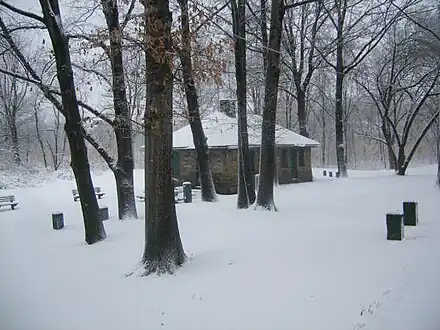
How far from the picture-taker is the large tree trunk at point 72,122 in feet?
26.2

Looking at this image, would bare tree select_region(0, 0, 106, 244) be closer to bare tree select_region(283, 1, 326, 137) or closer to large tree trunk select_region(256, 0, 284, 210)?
large tree trunk select_region(256, 0, 284, 210)

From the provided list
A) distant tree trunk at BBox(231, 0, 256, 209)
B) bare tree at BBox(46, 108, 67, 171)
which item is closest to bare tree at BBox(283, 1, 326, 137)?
distant tree trunk at BBox(231, 0, 256, 209)

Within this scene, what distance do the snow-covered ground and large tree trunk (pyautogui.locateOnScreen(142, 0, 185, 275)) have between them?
0.33m

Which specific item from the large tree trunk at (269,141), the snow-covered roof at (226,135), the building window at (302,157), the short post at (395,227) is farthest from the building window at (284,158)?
the short post at (395,227)

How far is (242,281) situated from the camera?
5145 millimetres

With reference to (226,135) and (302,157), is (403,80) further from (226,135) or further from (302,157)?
(226,135)

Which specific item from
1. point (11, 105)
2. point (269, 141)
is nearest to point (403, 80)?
point (269, 141)

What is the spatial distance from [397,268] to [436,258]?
75cm

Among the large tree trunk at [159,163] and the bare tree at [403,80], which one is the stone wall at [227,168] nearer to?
the bare tree at [403,80]

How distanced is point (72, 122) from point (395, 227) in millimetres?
6700

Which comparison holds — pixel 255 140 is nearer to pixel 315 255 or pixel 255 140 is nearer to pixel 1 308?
pixel 315 255

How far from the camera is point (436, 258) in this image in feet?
18.3

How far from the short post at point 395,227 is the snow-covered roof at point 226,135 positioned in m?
13.0

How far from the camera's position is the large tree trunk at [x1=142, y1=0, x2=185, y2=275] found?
18.7 ft
